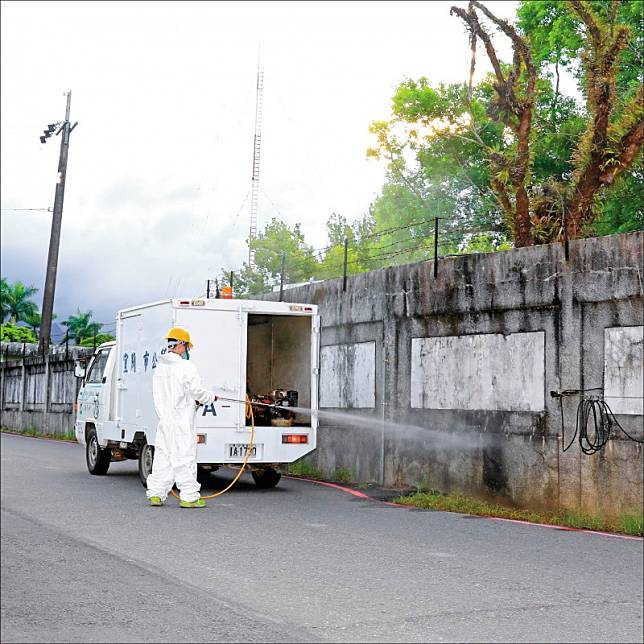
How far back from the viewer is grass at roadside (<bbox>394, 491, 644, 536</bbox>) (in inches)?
433

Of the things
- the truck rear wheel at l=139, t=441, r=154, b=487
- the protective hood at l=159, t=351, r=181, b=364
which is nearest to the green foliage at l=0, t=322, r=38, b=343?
the truck rear wheel at l=139, t=441, r=154, b=487

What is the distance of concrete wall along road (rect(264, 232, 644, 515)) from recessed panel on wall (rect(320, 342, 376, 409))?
35 mm

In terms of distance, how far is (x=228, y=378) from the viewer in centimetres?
1231

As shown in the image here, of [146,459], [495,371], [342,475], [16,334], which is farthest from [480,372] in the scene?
[16,334]

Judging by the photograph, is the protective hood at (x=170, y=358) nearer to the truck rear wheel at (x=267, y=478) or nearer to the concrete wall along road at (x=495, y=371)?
the concrete wall along road at (x=495, y=371)

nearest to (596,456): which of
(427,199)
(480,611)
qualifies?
(480,611)

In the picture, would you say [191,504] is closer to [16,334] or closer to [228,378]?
[228,378]

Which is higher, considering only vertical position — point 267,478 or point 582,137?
point 582,137

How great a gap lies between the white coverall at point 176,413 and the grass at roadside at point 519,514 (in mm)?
4194

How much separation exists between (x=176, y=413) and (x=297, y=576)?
6.82 feet

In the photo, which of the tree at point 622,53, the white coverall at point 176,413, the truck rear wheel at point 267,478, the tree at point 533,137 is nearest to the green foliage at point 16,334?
the tree at point 533,137

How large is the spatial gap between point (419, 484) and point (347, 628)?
27.0 feet

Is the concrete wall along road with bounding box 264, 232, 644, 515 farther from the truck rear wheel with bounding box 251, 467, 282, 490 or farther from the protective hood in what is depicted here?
the protective hood

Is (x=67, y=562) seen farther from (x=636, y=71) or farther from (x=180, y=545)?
(x=636, y=71)
